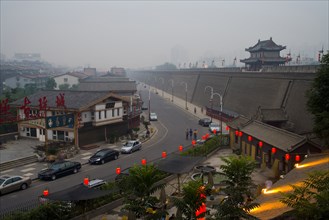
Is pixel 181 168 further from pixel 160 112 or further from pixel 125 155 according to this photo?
pixel 160 112

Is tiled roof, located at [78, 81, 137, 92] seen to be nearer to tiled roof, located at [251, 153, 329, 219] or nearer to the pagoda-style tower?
the pagoda-style tower

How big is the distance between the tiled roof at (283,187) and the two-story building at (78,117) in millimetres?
25512

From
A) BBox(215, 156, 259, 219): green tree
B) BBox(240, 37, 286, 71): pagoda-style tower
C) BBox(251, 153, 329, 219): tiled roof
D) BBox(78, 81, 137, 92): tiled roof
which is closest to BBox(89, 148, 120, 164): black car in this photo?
BBox(251, 153, 329, 219): tiled roof

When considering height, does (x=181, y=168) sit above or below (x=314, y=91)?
below

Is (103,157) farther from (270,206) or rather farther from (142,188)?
(270,206)

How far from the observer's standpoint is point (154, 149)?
136ft

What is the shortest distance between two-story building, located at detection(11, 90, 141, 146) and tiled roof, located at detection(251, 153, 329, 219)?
2551 centimetres

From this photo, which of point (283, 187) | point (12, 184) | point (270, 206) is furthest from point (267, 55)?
point (270, 206)

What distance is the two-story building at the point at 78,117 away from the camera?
1578 inches

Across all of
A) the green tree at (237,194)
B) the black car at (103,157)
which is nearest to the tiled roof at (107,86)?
the black car at (103,157)

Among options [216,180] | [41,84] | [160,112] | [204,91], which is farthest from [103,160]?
[41,84]

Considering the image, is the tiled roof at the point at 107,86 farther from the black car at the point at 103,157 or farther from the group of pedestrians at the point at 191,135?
the black car at the point at 103,157

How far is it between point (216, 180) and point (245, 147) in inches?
356

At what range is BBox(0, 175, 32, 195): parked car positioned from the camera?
998 inches
